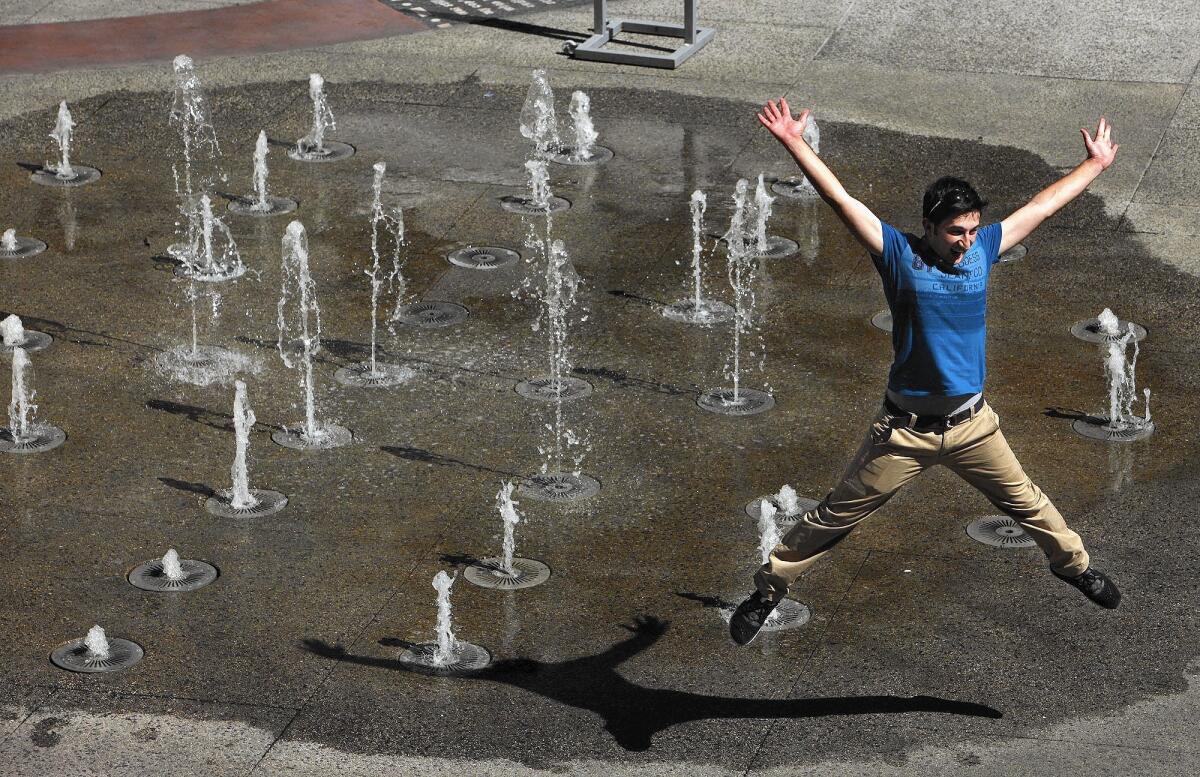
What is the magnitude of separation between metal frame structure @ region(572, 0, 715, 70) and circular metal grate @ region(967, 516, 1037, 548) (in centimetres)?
728

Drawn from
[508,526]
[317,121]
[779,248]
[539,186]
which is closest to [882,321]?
[779,248]

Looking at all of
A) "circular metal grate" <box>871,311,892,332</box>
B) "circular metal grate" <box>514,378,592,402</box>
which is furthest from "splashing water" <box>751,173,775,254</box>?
"circular metal grate" <box>514,378,592,402</box>

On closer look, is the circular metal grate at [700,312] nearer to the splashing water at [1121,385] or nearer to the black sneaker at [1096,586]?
the splashing water at [1121,385]

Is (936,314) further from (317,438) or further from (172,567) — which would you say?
(317,438)

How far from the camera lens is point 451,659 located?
7.07 meters

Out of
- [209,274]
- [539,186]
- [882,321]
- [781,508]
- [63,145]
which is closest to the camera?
[781,508]

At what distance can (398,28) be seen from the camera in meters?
15.7

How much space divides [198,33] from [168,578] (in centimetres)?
891

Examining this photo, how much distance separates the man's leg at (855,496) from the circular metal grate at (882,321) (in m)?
3.59

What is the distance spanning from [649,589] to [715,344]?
258 cm

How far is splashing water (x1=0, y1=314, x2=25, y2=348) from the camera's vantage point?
966cm

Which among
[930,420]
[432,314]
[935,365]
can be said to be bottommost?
Result: [432,314]

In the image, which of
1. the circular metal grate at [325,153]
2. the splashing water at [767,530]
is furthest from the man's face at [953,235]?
the circular metal grate at [325,153]

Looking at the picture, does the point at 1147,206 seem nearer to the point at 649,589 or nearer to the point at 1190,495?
the point at 1190,495
